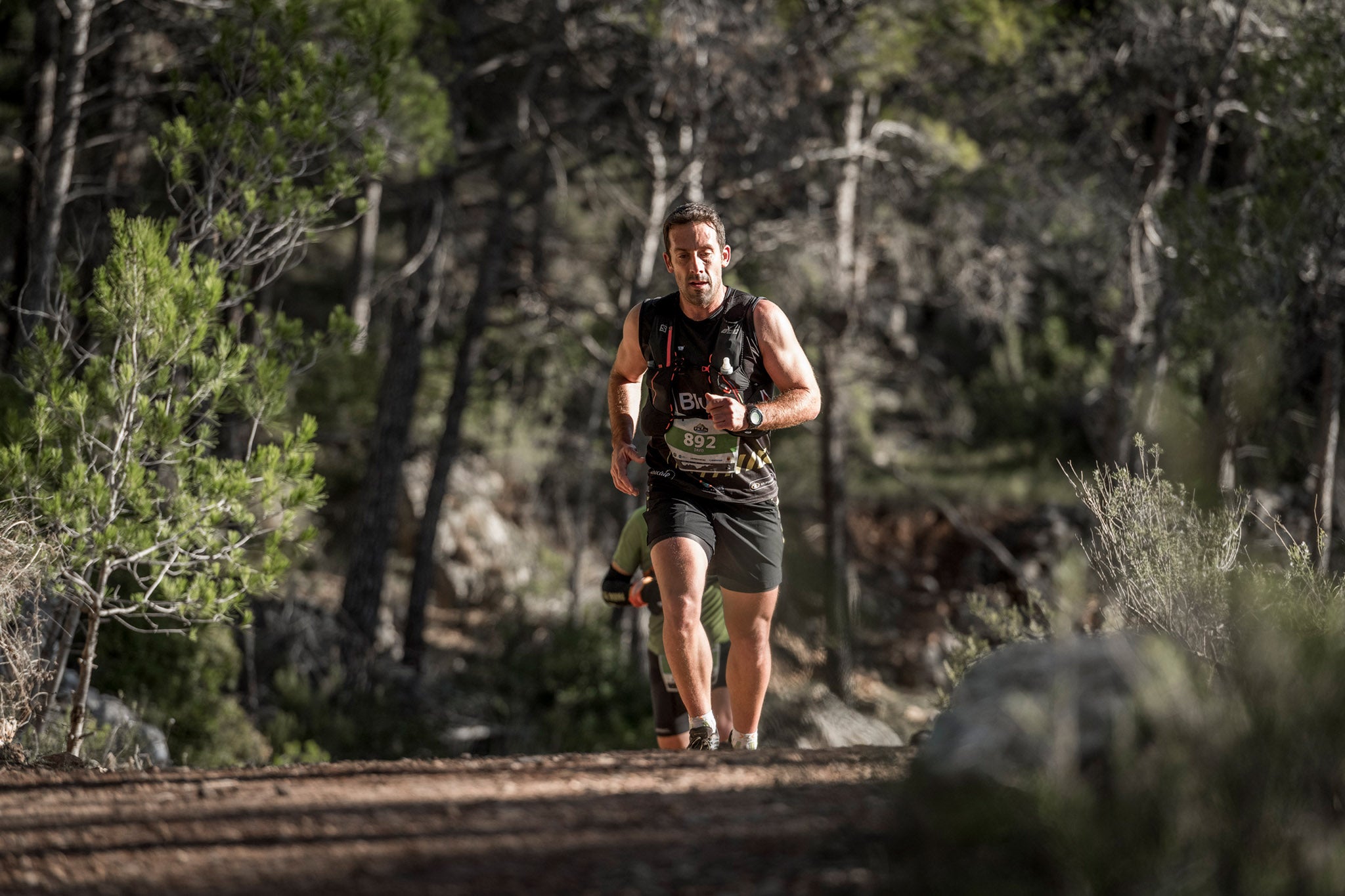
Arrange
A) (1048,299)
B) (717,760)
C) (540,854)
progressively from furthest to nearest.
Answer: (1048,299), (717,760), (540,854)

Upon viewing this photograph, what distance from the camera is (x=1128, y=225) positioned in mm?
12023

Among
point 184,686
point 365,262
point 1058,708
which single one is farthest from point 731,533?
point 365,262

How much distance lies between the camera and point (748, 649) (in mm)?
4555

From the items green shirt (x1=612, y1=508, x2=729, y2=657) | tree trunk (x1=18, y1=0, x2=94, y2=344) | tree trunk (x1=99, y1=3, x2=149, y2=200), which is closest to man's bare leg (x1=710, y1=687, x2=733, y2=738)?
green shirt (x1=612, y1=508, x2=729, y2=657)

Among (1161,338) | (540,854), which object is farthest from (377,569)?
(540,854)

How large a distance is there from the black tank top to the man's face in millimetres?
78

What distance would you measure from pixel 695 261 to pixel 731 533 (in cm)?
98

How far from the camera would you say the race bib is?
14.3 ft

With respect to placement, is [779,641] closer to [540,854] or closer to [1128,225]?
[1128,225]

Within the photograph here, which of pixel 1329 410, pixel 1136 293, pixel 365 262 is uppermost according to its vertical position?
pixel 365 262

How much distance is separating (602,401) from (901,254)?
4.42 m

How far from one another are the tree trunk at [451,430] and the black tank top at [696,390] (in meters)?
10.1

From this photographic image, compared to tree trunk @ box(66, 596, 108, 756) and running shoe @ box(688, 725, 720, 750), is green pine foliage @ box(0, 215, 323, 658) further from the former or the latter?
running shoe @ box(688, 725, 720, 750)

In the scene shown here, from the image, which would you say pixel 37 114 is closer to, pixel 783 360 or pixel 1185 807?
pixel 783 360
